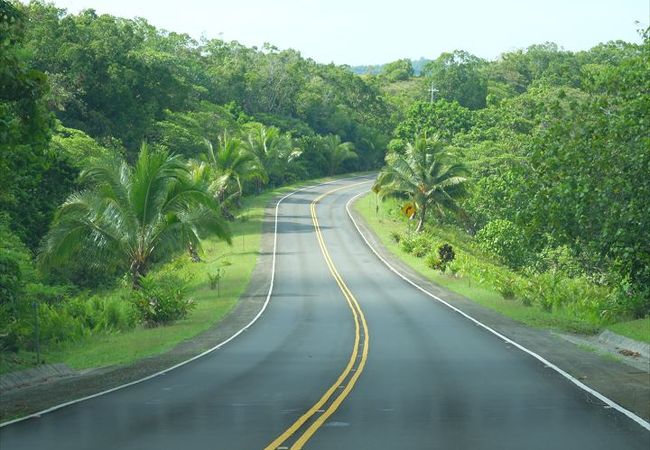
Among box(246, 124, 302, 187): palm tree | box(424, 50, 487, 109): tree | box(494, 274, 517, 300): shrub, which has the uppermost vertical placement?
box(424, 50, 487, 109): tree

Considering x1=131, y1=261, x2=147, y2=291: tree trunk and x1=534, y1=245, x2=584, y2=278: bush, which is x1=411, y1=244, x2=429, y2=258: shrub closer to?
x1=534, y1=245, x2=584, y2=278: bush

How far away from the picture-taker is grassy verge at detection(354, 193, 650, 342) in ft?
100

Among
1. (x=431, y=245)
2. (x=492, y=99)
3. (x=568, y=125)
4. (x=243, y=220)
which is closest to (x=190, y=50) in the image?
(x=492, y=99)

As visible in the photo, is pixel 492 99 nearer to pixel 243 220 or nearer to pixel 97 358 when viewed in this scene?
pixel 243 220

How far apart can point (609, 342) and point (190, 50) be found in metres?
131

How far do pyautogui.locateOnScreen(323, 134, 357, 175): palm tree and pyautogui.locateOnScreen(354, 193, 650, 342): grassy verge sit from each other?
75.9 feet

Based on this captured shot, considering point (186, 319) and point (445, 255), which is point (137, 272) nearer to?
point (186, 319)

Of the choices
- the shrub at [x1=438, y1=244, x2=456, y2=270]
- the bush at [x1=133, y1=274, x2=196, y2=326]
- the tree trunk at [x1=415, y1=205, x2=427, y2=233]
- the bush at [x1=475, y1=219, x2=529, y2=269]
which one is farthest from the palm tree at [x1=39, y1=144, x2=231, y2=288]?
the tree trunk at [x1=415, y1=205, x2=427, y2=233]

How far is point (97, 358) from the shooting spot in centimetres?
2497

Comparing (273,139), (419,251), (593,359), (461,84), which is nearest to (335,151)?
(273,139)

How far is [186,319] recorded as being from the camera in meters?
35.9

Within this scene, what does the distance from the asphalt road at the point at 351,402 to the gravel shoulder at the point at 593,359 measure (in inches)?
22.1

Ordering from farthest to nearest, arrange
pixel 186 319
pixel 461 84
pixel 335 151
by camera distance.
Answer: pixel 461 84
pixel 335 151
pixel 186 319

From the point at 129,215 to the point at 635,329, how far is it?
18341mm
